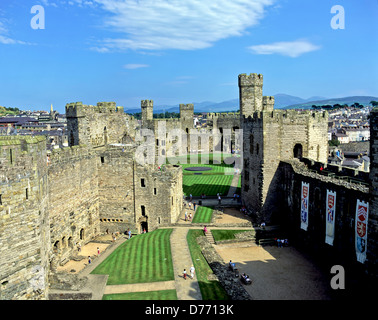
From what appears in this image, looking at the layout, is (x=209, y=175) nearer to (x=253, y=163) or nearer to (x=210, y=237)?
(x=253, y=163)

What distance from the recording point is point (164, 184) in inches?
1305

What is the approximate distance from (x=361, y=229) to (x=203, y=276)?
34.1 ft

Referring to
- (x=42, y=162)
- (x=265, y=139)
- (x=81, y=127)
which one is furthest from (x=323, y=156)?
(x=42, y=162)

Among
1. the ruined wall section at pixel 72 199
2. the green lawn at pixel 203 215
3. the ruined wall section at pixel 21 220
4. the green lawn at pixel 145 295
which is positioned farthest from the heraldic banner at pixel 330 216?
the ruined wall section at pixel 72 199

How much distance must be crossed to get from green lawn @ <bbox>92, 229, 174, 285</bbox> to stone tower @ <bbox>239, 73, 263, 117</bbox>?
21.5 meters

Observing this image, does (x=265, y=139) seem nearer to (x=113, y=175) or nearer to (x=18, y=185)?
(x=113, y=175)

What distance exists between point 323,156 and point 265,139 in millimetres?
7400

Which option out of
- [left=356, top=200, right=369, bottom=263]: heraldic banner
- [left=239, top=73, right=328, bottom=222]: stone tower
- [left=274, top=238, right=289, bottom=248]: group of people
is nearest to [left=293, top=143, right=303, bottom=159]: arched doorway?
[left=239, top=73, right=328, bottom=222]: stone tower

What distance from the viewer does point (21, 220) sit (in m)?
15.7

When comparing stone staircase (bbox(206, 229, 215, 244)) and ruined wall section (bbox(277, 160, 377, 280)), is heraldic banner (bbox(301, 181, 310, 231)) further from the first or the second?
stone staircase (bbox(206, 229, 215, 244))

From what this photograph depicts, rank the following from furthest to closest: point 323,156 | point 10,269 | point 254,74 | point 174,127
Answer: point 174,127 → point 254,74 → point 323,156 → point 10,269

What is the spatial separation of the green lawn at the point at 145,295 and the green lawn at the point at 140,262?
60.6 inches

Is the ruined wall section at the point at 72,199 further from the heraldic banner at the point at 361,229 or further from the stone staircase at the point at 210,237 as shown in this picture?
the heraldic banner at the point at 361,229

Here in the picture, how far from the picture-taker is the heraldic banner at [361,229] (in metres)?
21.4
